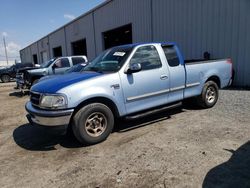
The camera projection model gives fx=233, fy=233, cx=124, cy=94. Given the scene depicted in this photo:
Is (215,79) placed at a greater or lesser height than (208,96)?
greater

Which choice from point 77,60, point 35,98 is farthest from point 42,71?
point 35,98

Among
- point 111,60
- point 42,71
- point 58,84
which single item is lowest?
point 58,84

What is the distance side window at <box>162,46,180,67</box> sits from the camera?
566 cm

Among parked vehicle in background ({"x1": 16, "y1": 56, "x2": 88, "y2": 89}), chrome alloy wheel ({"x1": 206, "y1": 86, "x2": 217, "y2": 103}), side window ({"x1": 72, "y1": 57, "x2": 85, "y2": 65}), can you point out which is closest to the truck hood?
chrome alloy wheel ({"x1": 206, "y1": 86, "x2": 217, "y2": 103})

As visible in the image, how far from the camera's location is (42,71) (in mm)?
12141

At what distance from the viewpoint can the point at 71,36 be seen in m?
26.3

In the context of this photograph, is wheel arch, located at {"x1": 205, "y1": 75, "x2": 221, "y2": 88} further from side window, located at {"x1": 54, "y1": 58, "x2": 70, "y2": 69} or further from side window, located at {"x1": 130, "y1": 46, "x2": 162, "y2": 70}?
side window, located at {"x1": 54, "y1": 58, "x2": 70, "y2": 69}

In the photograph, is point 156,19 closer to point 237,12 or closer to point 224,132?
point 237,12

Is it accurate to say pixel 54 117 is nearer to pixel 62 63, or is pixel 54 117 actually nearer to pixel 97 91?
pixel 97 91

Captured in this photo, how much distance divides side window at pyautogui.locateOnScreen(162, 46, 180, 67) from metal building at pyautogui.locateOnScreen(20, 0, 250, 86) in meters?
5.06

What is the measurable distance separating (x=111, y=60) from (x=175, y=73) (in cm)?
159

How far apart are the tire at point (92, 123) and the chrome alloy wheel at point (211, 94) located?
3.28 m

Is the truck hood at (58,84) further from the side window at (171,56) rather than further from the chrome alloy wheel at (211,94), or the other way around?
the chrome alloy wheel at (211,94)

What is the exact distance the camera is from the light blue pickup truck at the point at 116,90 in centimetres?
424
